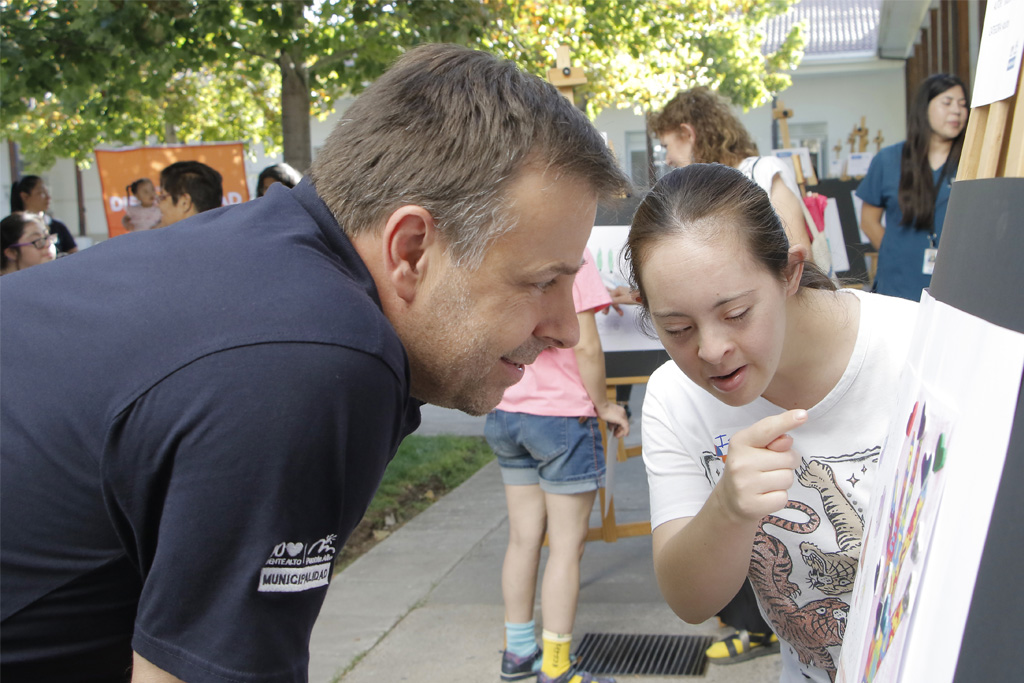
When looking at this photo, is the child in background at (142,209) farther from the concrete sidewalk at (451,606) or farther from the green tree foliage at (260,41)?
the concrete sidewalk at (451,606)

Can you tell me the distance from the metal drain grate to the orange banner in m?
5.16

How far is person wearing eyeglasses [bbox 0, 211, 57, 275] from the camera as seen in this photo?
5.27 meters

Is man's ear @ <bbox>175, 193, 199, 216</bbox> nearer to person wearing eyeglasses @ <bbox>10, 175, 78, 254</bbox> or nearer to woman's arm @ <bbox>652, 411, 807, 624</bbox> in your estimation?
person wearing eyeglasses @ <bbox>10, 175, 78, 254</bbox>

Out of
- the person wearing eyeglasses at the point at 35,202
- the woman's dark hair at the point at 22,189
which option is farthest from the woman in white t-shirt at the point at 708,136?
the woman's dark hair at the point at 22,189

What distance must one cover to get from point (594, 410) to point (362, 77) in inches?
182

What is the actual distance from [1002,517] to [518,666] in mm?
3062

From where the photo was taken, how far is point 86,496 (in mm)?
1093

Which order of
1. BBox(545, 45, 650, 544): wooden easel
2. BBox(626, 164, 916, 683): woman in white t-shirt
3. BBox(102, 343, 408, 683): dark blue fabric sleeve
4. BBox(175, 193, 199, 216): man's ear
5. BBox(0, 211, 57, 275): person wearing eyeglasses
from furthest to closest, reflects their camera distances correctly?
BBox(175, 193, 199, 216): man's ear, BBox(0, 211, 57, 275): person wearing eyeglasses, BBox(545, 45, 650, 544): wooden easel, BBox(626, 164, 916, 683): woman in white t-shirt, BBox(102, 343, 408, 683): dark blue fabric sleeve

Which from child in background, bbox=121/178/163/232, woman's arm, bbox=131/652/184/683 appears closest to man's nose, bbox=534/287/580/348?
woman's arm, bbox=131/652/184/683

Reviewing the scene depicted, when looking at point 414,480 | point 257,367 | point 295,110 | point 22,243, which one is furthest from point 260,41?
point 257,367

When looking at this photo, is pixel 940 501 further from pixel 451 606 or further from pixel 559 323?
pixel 451 606

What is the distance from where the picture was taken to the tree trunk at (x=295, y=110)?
24.3 ft

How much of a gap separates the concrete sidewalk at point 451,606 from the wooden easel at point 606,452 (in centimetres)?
27

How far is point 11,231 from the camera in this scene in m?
5.32
